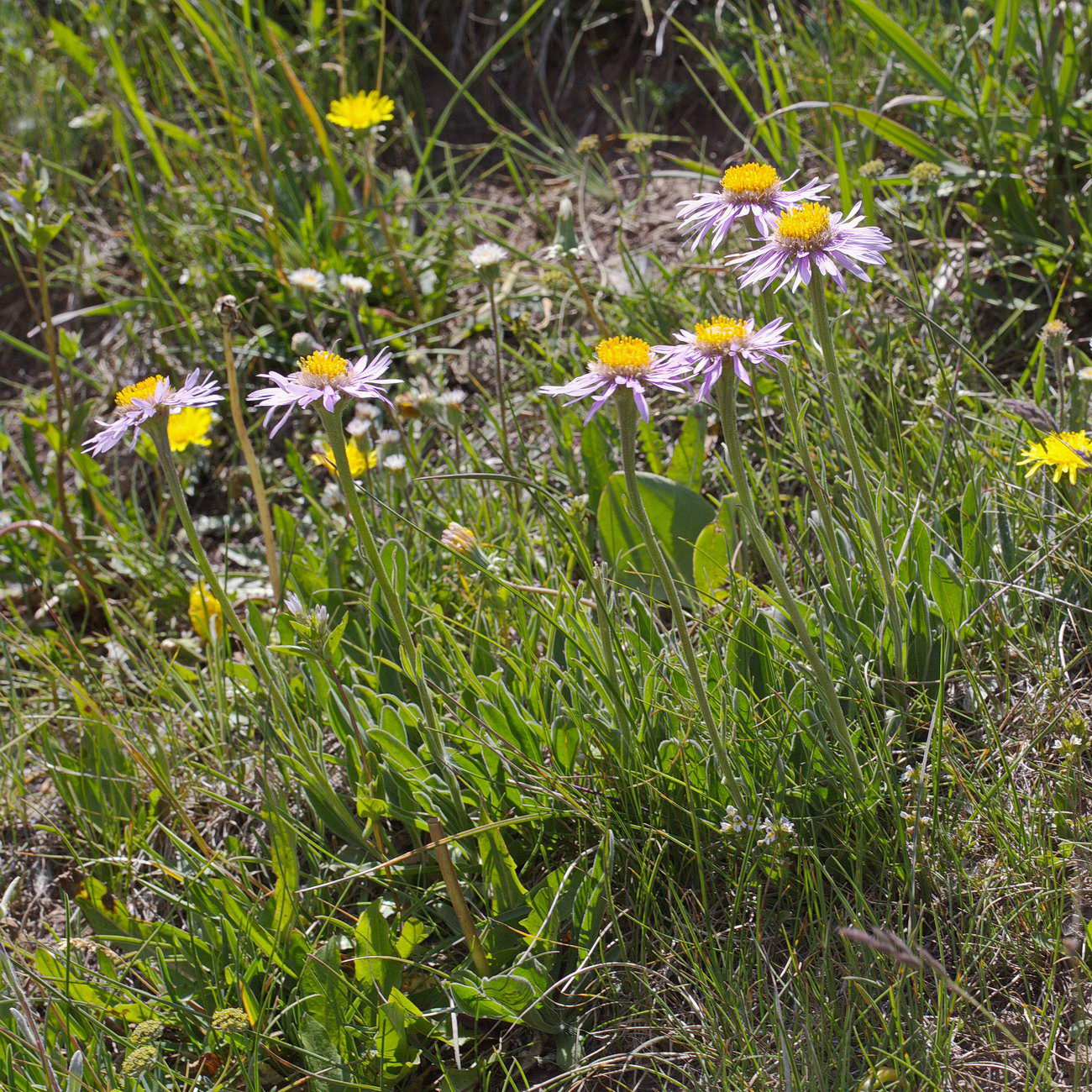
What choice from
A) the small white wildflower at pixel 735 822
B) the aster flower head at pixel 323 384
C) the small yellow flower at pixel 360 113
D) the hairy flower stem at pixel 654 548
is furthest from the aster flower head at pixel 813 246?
the small yellow flower at pixel 360 113

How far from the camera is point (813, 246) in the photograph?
129cm

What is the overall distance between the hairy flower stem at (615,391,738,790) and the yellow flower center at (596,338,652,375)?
4 centimetres

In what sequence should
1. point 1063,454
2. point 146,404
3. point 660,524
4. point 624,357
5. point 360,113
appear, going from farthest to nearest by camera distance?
point 360,113 < point 660,524 < point 1063,454 < point 146,404 < point 624,357

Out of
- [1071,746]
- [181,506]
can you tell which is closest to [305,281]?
[181,506]

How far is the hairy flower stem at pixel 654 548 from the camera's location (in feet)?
3.74

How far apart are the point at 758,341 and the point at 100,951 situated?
4.52 feet

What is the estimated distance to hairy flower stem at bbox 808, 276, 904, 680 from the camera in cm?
124

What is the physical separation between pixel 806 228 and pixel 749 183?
0.51 ft

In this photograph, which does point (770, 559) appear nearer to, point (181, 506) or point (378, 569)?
point (378, 569)

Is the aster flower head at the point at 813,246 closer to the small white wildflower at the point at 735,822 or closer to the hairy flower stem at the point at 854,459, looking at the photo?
the hairy flower stem at the point at 854,459

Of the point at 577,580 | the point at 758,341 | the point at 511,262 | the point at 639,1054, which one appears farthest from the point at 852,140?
the point at 639,1054

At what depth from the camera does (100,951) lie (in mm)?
1586

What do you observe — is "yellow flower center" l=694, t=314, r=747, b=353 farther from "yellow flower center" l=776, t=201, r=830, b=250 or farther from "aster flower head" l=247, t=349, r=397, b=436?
"aster flower head" l=247, t=349, r=397, b=436

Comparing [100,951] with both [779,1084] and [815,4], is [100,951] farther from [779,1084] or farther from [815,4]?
[815,4]
